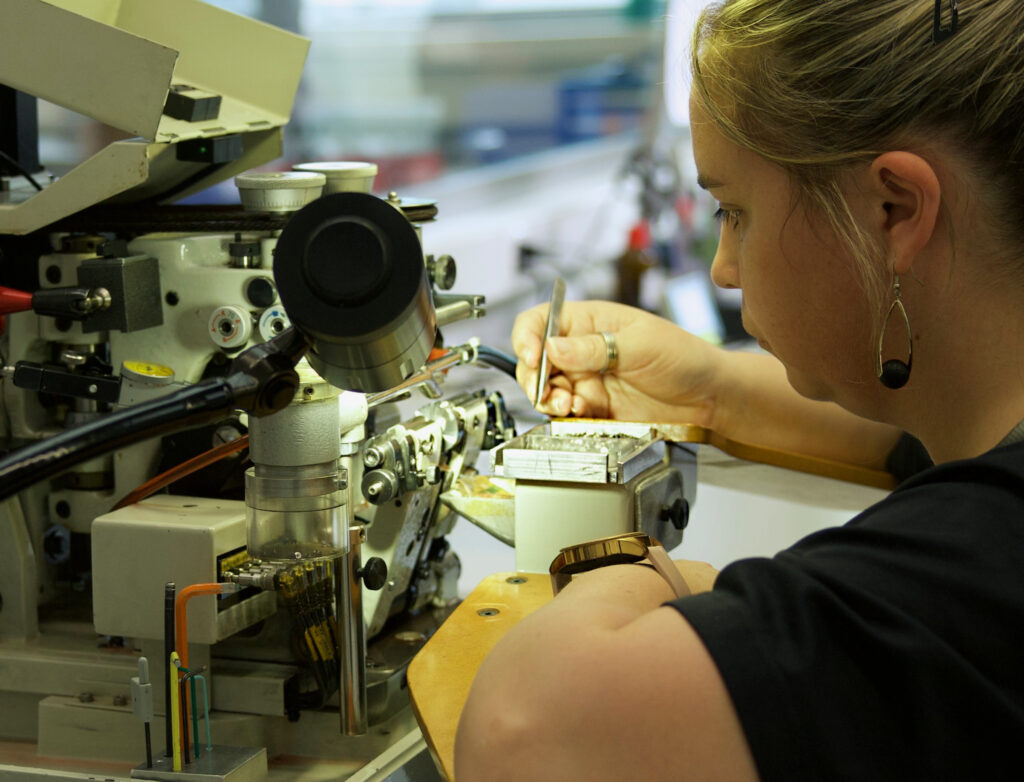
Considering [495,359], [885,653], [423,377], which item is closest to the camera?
[885,653]

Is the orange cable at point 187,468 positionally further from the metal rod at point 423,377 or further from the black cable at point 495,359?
the black cable at point 495,359

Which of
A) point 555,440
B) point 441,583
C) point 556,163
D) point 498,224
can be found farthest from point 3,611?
point 556,163

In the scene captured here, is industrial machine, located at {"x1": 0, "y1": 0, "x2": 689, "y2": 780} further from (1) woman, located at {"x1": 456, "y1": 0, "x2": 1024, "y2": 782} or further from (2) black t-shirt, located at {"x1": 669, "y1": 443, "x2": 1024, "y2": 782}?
(2) black t-shirt, located at {"x1": 669, "y1": 443, "x2": 1024, "y2": 782}

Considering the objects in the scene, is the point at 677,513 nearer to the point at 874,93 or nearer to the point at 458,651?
the point at 458,651

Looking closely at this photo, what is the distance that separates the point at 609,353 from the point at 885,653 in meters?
0.98

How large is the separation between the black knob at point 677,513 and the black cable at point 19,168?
0.81m

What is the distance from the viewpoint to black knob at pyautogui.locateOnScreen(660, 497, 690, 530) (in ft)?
4.18

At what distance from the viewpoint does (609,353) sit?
1.57 meters

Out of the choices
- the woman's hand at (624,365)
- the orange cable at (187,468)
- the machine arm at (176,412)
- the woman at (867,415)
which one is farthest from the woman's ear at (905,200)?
the woman's hand at (624,365)

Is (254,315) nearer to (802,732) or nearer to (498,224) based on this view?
(802,732)

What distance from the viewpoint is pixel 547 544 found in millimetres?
1218

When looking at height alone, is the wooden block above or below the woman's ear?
below

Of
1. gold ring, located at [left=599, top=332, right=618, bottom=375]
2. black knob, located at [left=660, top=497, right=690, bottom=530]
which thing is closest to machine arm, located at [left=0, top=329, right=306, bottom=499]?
black knob, located at [left=660, top=497, right=690, bottom=530]

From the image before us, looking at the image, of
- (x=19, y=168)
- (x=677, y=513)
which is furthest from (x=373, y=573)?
(x=19, y=168)
